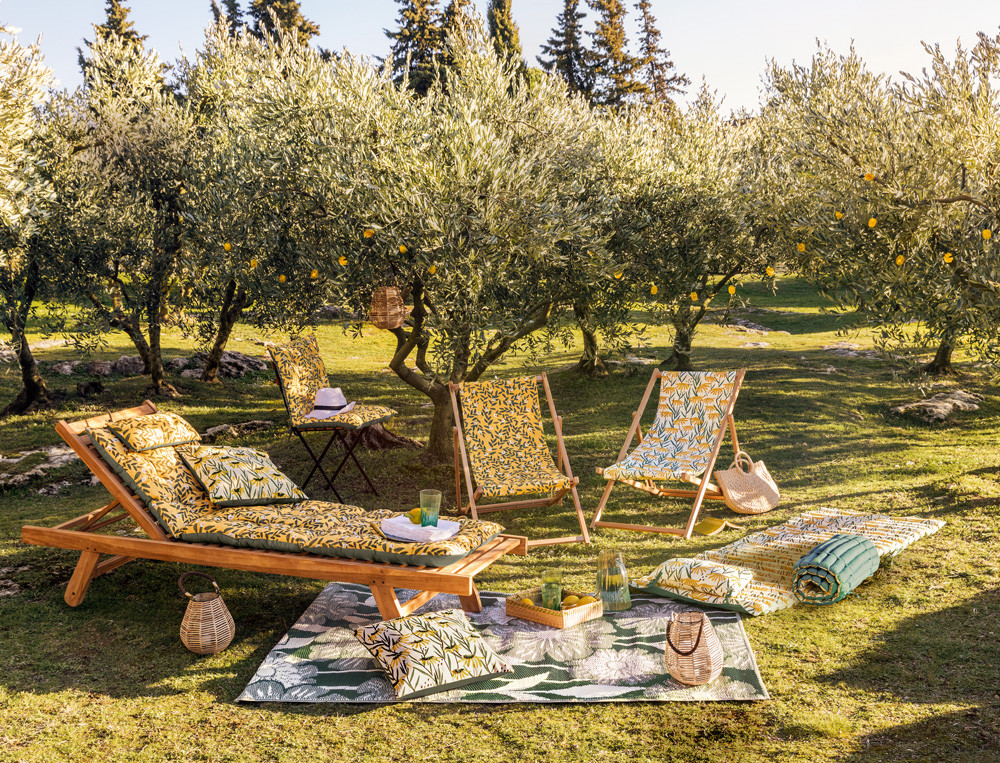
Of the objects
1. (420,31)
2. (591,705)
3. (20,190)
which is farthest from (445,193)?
(420,31)

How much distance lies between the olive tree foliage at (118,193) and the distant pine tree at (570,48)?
98.9 ft

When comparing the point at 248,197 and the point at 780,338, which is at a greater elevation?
the point at 248,197

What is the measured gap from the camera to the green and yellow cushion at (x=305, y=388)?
338 inches

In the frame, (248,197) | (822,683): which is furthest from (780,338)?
(822,683)

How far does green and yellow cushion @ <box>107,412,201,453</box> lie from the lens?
6.07 meters

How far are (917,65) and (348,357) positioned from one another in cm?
1375

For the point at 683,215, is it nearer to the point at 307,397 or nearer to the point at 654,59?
the point at 307,397

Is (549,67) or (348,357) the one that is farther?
(549,67)

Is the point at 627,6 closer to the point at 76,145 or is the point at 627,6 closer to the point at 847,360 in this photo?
the point at 847,360

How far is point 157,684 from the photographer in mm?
4840

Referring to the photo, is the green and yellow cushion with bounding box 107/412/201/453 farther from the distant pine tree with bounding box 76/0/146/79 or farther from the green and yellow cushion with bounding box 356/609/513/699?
the distant pine tree with bounding box 76/0/146/79

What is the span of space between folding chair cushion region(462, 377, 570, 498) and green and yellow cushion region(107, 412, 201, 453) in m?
2.73

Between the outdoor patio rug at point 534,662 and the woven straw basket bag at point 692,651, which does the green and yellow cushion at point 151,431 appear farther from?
the woven straw basket bag at point 692,651

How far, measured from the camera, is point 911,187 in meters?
7.50
